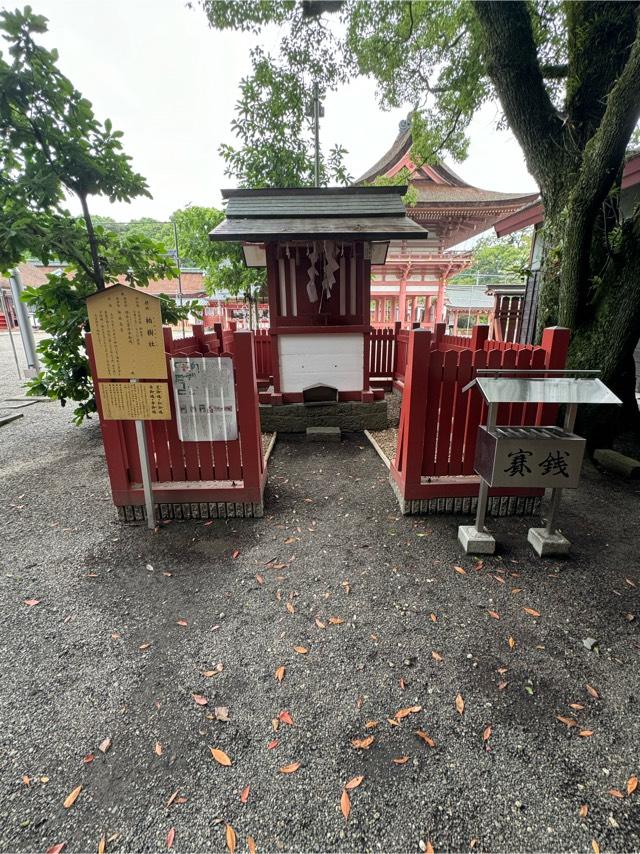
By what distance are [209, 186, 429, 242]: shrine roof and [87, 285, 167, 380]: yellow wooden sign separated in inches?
119

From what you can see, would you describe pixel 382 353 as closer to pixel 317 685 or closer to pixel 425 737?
pixel 317 685

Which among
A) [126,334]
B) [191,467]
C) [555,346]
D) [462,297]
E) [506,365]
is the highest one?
[462,297]

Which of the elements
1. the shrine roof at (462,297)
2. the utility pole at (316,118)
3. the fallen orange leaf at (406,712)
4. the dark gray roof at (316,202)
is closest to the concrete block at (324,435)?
the dark gray roof at (316,202)

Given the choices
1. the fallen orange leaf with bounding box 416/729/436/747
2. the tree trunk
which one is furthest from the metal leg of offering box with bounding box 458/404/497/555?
the tree trunk

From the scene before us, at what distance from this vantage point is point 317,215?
20.7 ft

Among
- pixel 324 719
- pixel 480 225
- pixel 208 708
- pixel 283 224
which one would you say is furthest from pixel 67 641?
pixel 480 225

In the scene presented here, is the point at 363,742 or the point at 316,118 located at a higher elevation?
the point at 316,118

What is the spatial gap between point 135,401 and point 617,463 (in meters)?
5.66

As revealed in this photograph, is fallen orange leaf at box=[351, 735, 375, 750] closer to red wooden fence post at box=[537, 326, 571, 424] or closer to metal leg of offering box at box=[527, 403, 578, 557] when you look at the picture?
metal leg of offering box at box=[527, 403, 578, 557]

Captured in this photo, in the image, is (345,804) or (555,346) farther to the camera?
(555,346)

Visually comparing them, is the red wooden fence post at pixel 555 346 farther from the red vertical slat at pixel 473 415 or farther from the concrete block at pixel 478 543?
the concrete block at pixel 478 543

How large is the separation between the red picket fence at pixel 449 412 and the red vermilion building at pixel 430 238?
1529cm

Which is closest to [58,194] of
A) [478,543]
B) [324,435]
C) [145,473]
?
[145,473]

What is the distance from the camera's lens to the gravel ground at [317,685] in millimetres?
1602
